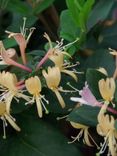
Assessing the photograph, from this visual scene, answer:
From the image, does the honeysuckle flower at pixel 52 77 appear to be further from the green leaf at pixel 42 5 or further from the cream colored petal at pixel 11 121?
the green leaf at pixel 42 5

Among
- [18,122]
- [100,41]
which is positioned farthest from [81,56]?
[18,122]

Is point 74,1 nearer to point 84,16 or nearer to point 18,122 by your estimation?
point 84,16

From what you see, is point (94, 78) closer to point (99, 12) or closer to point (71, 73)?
point (71, 73)

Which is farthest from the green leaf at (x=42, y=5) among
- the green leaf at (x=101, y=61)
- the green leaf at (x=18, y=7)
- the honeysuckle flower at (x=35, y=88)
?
the honeysuckle flower at (x=35, y=88)

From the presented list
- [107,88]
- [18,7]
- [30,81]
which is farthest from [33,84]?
[18,7]

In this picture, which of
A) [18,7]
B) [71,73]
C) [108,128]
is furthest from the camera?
[18,7]

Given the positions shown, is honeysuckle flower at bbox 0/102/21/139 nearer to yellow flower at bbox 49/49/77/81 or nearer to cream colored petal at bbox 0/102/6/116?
cream colored petal at bbox 0/102/6/116
